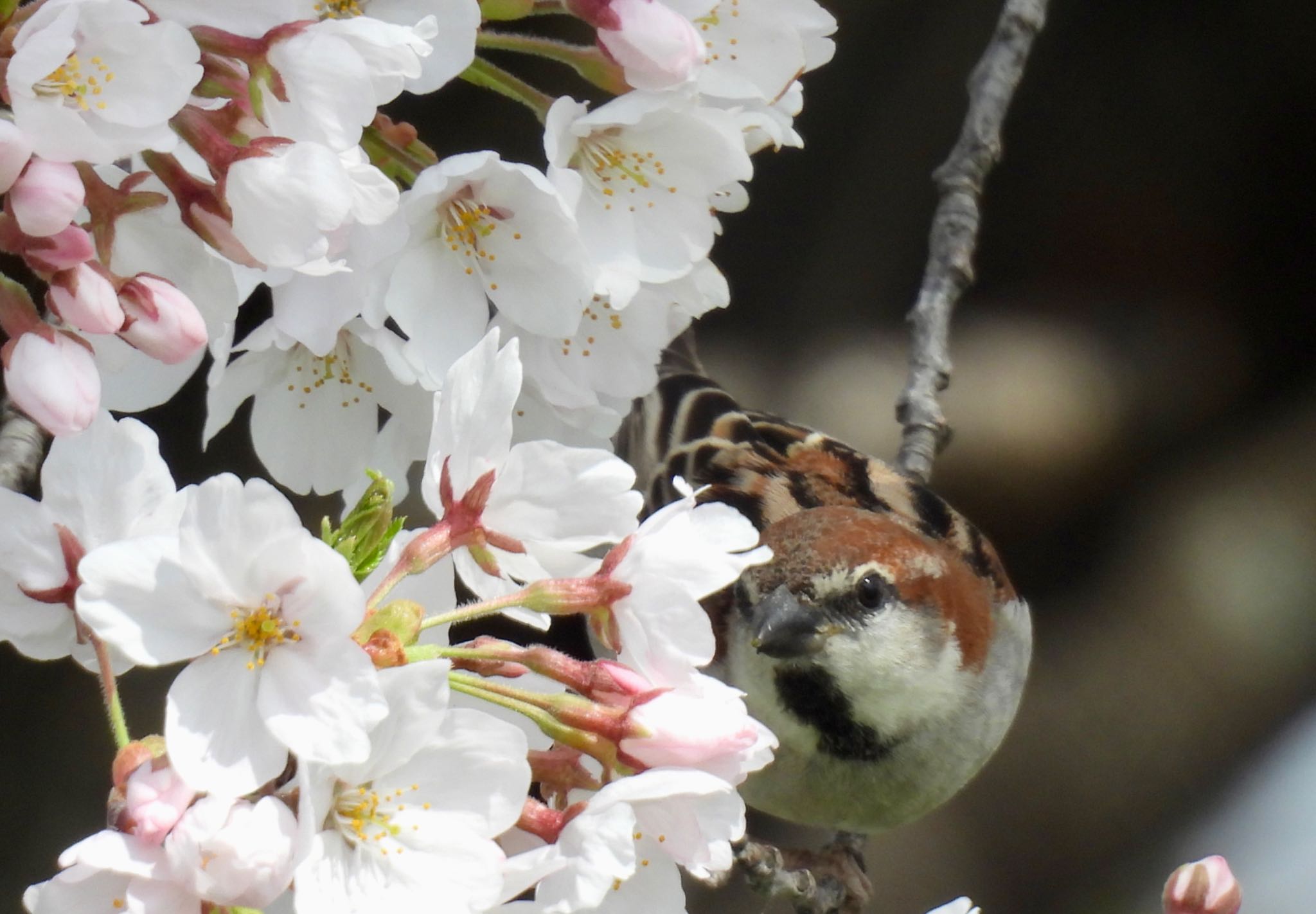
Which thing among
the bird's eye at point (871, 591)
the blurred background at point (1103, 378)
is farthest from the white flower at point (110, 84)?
the blurred background at point (1103, 378)

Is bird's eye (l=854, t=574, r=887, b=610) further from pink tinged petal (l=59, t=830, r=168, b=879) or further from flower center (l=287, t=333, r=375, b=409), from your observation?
pink tinged petal (l=59, t=830, r=168, b=879)

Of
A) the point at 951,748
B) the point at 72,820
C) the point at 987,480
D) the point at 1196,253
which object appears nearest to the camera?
the point at 951,748

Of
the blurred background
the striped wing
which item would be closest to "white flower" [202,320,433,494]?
the striped wing

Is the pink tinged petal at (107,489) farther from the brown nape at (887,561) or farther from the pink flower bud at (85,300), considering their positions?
the brown nape at (887,561)

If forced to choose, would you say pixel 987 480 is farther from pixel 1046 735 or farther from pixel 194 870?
pixel 194 870

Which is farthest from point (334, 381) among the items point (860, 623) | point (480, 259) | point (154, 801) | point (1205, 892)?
point (860, 623)

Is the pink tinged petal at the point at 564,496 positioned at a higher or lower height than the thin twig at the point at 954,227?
higher

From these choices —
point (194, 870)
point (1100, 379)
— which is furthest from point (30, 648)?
point (1100, 379)
